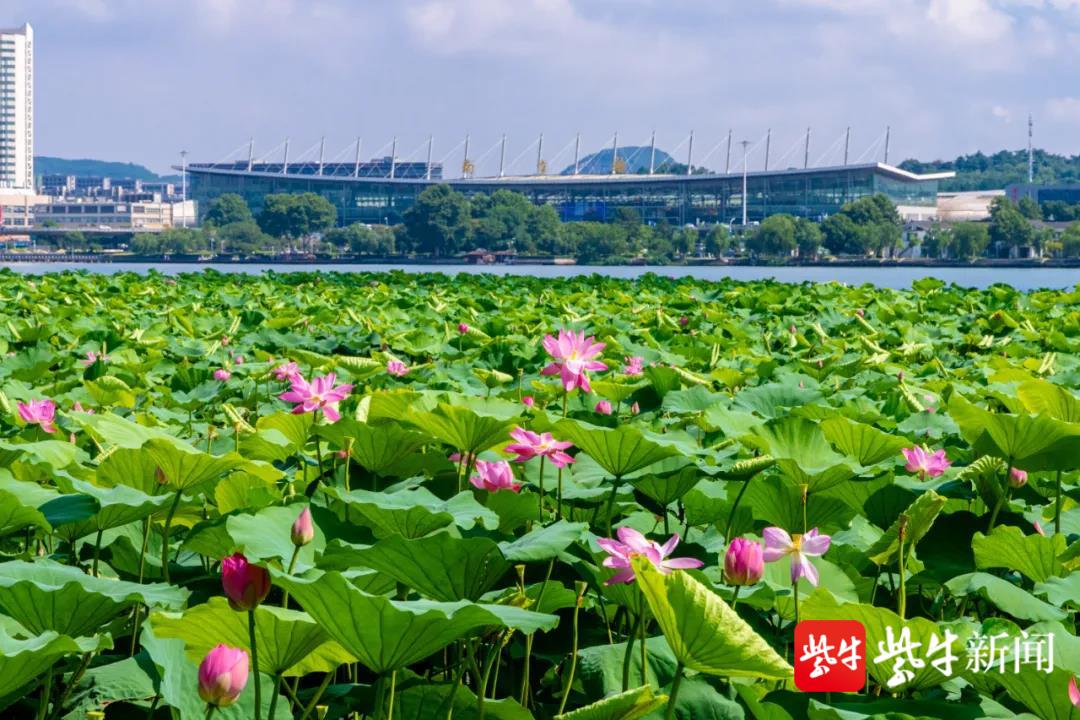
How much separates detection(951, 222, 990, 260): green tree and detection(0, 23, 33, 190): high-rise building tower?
13679cm

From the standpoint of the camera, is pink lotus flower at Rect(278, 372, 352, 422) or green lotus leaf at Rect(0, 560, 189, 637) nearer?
green lotus leaf at Rect(0, 560, 189, 637)

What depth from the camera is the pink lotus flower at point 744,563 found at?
1042 mm

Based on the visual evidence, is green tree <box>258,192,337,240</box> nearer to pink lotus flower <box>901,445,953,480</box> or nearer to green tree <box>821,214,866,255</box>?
green tree <box>821,214,866,255</box>

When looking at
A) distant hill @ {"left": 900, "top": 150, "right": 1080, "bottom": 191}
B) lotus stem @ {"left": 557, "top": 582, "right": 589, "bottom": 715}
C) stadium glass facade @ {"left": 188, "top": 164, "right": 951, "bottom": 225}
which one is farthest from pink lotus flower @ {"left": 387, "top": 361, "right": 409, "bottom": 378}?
distant hill @ {"left": 900, "top": 150, "right": 1080, "bottom": 191}

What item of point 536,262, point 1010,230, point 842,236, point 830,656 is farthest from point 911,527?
point 842,236

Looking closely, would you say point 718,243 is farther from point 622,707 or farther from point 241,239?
point 622,707

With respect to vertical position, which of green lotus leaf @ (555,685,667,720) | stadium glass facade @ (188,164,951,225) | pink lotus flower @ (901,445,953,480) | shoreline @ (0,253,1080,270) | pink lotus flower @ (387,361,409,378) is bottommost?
shoreline @ (0,253,1080,270)

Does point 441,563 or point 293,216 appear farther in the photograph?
point 293,216

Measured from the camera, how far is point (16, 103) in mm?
171000

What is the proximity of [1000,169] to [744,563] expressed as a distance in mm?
141510

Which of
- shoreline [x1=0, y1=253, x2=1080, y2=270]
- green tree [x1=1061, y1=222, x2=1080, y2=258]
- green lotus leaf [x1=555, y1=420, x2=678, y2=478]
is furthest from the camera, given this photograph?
green tree [x1=1061, y1=222, x2=1080, y2=258]

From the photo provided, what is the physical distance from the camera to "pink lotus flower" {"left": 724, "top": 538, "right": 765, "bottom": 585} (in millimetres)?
1042

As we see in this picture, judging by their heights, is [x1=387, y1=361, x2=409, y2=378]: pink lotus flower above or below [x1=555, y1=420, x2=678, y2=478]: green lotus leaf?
below

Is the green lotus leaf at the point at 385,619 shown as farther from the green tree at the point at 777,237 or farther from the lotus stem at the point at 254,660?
the green tree at the point at 777,237
